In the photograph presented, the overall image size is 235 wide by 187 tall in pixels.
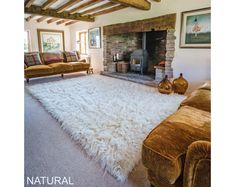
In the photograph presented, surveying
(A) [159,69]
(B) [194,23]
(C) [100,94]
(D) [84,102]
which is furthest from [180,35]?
(D) [84,102]

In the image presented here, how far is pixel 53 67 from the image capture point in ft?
17.0

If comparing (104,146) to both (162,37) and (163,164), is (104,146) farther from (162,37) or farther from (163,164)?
(162,37)

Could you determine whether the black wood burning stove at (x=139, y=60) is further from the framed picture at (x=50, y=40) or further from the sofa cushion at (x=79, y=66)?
the framed picture at (x=50, y=40)

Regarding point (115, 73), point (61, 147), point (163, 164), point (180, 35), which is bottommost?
point (61, 147)

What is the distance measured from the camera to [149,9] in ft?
14.1

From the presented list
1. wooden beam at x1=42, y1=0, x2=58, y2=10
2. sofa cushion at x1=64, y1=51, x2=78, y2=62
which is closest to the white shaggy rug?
sofa cushion at x1=64, y1=51, x2=78, y2=62

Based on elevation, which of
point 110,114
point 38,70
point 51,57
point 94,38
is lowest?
point 110,114

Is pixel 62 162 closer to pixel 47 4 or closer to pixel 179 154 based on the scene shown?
pixel 179 154

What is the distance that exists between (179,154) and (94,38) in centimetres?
590

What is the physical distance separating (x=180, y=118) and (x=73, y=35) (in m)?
7.17

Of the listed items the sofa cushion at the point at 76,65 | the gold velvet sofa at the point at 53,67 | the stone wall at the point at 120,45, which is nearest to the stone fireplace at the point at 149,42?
the stone wall at the point at 120,45

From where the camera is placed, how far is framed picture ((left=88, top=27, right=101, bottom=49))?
241 inches

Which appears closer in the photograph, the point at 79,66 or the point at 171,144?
the point at 171,144

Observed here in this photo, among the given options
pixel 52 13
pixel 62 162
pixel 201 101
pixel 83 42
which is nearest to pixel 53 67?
pixel 52 13
